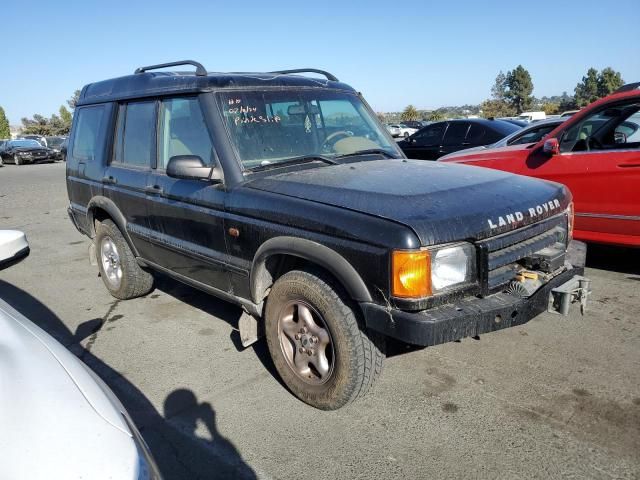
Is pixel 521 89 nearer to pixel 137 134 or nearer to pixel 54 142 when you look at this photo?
pixel 54 142

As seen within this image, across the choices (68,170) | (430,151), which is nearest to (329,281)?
(68,170)

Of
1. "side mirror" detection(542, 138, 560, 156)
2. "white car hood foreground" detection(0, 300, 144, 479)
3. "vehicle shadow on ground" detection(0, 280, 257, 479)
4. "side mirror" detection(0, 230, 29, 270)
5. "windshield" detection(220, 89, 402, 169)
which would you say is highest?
"windshield" detection(220, 89, 402, 169)

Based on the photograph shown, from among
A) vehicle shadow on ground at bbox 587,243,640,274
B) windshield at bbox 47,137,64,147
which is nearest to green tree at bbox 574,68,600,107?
windshield at bbox 47,137,64,147

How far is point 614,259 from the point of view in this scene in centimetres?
559

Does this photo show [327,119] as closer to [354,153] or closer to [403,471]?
[354,153]

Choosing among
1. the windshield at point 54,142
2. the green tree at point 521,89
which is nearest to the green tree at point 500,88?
the green tree at point 521,89

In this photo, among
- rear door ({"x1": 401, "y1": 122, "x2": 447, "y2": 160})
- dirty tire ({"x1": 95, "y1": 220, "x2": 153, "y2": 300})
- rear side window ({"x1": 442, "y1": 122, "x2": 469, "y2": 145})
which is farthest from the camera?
rear door ({"x1": 401, "y1": 122, "x2": 447, "y2": 160})

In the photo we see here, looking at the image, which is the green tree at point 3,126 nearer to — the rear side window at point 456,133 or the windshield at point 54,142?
the windshield at point 54,142

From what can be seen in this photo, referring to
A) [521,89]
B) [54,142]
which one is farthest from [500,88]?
[54,142]

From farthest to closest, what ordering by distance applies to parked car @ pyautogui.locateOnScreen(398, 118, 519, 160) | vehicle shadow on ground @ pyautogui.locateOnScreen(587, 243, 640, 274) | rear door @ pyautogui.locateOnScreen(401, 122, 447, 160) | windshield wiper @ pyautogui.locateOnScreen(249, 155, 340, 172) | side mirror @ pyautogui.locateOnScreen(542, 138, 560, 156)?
rear door @ pyautogui.locateOnScreen(401, 122, 447, 160)
parked car @ pyautogui.locateOnScreen(398, 118, 519, 160)
vehicle shadow on ground @ pyautogui.locateOnScreen(587, 243, 640, 274)
side mirror @ pyautogui.locateOnScreen(542, 138, 560, 156)
windshield wiper @ pyautogui.locateOnScreen(249, 155, 340, 172)

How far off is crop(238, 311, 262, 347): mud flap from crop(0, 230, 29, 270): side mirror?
1348 millimetres

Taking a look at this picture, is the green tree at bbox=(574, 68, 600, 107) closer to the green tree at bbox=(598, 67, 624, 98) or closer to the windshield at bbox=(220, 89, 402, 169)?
the green tree at bbox=(598, 67, 624, 98)

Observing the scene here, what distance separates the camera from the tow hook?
2748 mm

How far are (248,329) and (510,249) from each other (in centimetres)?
170
